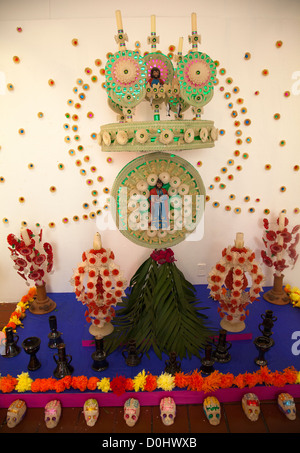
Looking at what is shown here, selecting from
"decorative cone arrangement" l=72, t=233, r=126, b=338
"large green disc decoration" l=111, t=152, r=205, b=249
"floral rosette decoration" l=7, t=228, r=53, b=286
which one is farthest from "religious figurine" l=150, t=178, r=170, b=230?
"floral rosette decoration" l=7, t=228, r=53, b=286

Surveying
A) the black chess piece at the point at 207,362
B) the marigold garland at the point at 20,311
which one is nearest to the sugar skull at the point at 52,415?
the marigold garland at the point at 20,311

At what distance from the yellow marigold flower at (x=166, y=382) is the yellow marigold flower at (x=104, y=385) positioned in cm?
40

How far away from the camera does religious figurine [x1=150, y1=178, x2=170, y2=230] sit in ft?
9.20

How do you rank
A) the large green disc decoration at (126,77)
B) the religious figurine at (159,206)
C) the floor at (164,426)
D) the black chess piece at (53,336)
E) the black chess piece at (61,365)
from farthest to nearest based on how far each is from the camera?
1. the black chess piece at (53,336)
2. the religious figurine at (159,206)
3. the black chess piece at (61,365)
4. the large green disc decoration at (126,77)
5. the floor at (164,426)

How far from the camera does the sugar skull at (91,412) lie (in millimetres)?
2311

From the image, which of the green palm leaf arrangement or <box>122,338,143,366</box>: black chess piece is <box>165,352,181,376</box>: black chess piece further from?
<box>122,338,143,366</box>: black chess piece

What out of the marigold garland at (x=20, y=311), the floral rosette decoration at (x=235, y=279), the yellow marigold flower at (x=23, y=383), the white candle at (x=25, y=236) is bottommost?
the yellow marigold flower at (x=23, y=383)

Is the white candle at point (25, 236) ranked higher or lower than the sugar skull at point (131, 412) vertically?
higher

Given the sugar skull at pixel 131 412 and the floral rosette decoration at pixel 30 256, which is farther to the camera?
the floral rosette decoration at pixel 30 256

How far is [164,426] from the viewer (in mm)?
2307

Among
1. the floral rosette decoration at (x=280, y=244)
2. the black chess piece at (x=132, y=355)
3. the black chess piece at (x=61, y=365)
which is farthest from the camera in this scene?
the floral rosette decoration at (x=280, y=244)

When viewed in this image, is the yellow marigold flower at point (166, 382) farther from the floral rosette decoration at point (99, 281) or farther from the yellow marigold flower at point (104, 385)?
the floral rosette decoration at point (99, 281)

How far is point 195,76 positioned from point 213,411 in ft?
8.37

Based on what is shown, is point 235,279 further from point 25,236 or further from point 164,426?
point 25,236
